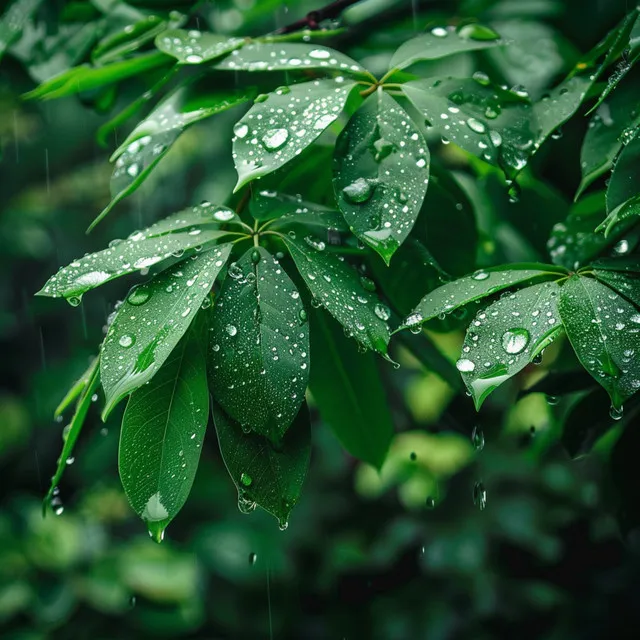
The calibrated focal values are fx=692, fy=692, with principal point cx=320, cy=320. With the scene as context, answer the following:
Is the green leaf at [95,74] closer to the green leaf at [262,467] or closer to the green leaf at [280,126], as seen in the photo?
the green leaf at [280,126]

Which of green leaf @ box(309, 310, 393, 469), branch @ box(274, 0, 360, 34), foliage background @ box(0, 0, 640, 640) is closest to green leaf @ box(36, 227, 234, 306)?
green leaf @ box(309, 310, 393, 469)

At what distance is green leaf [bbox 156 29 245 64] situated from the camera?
59 centimetres

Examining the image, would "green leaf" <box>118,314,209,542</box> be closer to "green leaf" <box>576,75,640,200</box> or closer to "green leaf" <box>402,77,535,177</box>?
"green leaf" <box>402,77,535,177</box>

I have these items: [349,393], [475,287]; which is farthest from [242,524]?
[475,287]

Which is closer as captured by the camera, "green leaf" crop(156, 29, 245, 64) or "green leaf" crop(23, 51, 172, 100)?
"green leaf" crop(156, 29, 245, 64)

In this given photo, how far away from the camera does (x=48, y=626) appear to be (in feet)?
5.00

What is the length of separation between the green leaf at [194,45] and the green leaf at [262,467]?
0.31 meters

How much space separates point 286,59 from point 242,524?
1328 millimetres

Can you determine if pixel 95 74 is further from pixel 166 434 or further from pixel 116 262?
pixel 166 434

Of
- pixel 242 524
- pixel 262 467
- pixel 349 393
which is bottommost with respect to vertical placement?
pixel 242 524

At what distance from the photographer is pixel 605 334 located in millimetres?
432

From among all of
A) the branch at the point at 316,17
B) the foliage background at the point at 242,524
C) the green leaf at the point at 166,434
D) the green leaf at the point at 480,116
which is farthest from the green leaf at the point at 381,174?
the foliage background at the point at 242,524

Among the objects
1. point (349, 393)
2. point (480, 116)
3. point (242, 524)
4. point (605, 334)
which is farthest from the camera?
point (242, 524)

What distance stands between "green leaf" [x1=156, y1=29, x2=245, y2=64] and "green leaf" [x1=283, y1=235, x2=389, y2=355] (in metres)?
0.19
